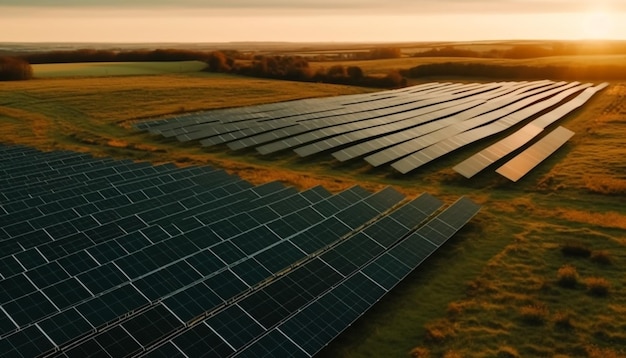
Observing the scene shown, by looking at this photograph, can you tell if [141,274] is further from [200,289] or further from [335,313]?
[335,313]

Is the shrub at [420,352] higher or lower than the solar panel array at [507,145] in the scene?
lower

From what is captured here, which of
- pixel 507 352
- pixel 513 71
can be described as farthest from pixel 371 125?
pixel 513 71

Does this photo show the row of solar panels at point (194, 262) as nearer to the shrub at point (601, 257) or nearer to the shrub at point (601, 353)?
the shrub at point (601, 257)

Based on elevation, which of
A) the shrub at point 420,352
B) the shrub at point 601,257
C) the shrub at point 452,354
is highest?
the shrub at point 601,257

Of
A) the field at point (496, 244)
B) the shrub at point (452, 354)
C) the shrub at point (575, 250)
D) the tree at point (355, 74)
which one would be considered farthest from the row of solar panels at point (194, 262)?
the tree at point (355, 74)

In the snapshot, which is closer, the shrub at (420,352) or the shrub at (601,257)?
the shrub at (420,352)

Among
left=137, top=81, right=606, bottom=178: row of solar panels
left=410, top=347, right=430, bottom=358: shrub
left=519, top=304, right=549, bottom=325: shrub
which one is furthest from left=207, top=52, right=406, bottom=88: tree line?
left=410, top=347, right=430, bottom=358: shrub
